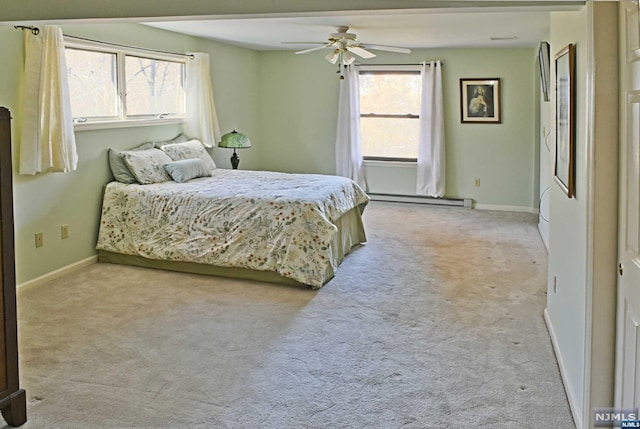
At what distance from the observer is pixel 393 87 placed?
812 cm

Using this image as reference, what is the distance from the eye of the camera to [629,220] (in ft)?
6.65

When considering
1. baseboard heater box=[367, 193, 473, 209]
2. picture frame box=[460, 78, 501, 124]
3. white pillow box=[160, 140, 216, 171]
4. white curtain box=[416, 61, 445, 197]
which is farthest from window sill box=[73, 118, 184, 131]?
picture frame box=[460, 78, 501, 124]

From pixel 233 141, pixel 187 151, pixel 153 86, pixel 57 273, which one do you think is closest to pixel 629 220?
pixel 57 273

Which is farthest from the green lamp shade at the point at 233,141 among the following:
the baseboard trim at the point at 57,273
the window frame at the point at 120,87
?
the baseboard trim at the point at 57,273

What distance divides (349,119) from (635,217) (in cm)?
641

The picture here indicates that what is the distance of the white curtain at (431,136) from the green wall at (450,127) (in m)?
0.14

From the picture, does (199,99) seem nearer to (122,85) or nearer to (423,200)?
(122,85)

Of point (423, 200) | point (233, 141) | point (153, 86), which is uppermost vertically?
point (153, 86)

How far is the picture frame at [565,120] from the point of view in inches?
105

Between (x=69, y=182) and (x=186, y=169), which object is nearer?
(x=69, y=182)

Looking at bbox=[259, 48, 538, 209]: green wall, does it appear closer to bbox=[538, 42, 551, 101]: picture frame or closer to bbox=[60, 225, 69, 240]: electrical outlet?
bbox=[538, 42, 551, 101]: picture frame

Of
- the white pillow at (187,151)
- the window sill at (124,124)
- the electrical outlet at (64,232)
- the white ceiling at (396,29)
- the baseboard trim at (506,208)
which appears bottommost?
the baseboard trim at (506,208)

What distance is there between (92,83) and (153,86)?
899 millimetres

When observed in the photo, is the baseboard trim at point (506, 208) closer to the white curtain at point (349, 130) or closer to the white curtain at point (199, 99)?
the white curtain at point (349, 130)
